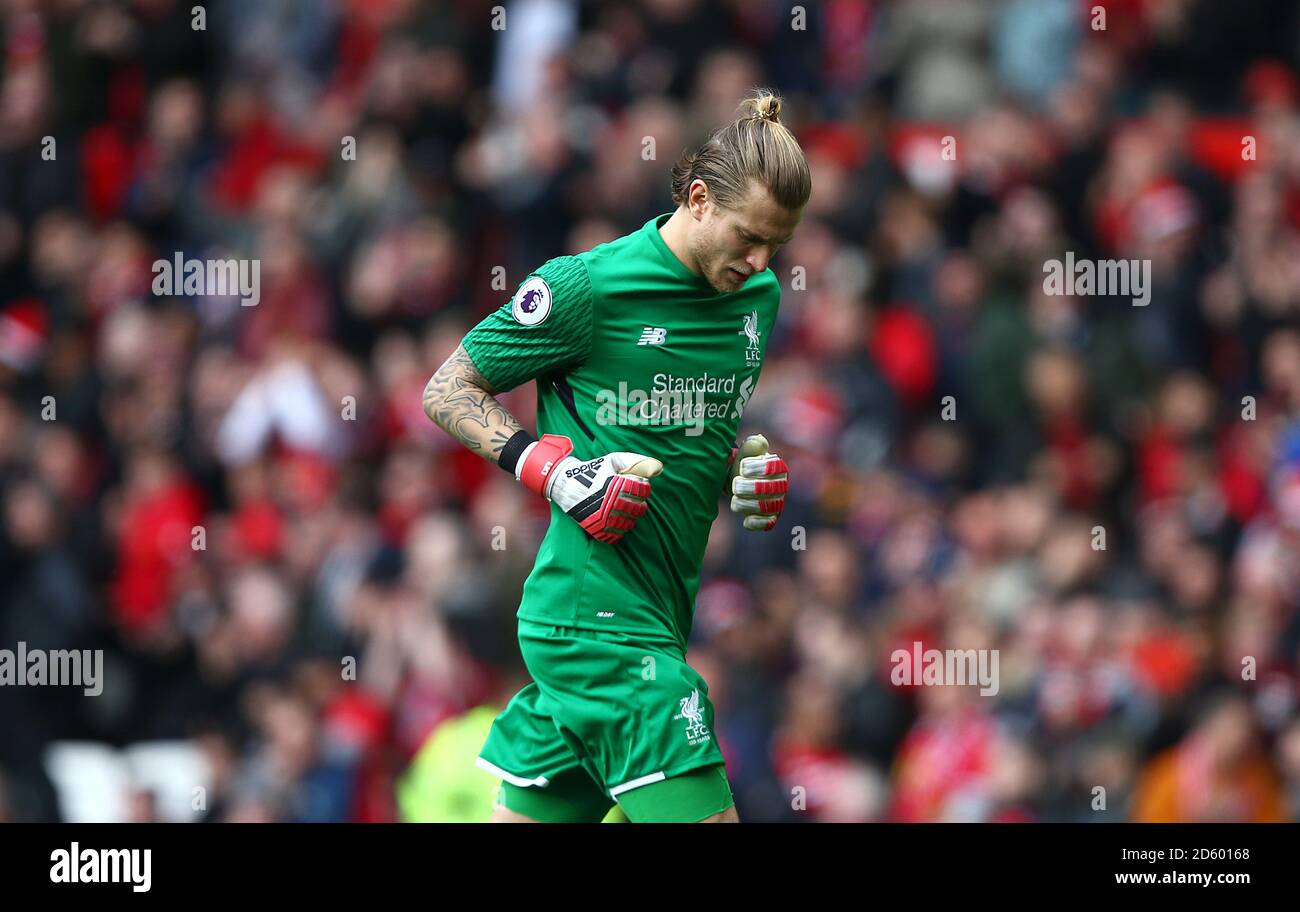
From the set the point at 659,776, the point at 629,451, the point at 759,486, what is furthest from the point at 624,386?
the point at 659,776

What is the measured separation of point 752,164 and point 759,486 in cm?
83

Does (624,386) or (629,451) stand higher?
(624,386)

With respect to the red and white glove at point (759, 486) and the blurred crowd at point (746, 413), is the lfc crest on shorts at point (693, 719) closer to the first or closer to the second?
the red and white glove at point (759, 486)

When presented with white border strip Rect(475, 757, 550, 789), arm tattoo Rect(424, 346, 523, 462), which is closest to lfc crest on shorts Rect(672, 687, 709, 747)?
white border strip Rect(475, 757, 550, 789)

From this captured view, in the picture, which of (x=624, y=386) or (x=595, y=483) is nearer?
(x=595, y=483)

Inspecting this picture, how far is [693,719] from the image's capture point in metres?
4.65

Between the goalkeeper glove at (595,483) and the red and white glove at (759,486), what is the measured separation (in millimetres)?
399

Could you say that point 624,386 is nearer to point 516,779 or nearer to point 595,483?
point 595,483

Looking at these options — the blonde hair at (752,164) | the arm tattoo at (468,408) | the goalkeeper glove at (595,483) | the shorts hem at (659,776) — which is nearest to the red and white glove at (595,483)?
the goalkeeper glove at (595,483)

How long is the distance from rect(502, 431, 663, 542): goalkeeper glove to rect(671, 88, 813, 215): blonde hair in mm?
657

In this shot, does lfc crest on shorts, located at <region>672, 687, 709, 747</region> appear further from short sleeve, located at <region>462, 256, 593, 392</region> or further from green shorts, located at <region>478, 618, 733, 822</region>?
short sleeve, located at <region>462, 256, 593, 392</region>

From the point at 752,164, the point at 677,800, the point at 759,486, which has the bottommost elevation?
the point at 677,800

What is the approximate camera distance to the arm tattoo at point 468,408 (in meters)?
4.71
